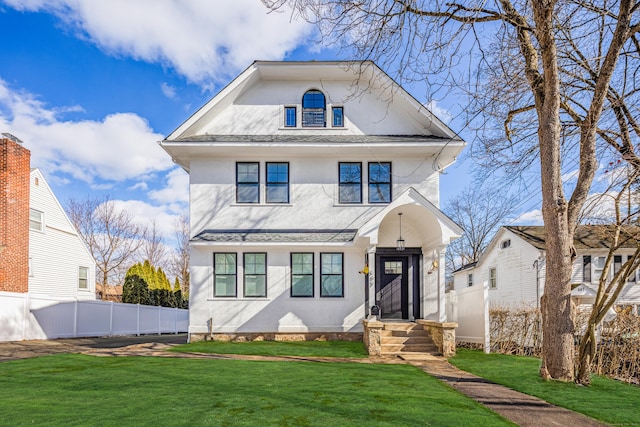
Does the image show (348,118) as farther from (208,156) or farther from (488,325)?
(488,325)

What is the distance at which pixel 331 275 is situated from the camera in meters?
13.9

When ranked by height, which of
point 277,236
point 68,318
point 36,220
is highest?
point 36,220

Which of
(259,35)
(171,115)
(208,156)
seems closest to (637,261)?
(259,35)

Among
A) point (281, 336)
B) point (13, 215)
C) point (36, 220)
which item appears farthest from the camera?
point (36, 220)

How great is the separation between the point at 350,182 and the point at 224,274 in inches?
201

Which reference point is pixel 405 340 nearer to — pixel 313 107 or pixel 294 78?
pixel 313 107

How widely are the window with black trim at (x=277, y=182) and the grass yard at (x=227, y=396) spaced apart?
21.1 ft

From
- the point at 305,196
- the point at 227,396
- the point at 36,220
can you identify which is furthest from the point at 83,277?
the point at 227,396

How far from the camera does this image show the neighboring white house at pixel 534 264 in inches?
815

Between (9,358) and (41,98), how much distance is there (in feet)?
71.1

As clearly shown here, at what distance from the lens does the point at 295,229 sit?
14.1 meters

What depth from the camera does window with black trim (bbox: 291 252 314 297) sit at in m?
13.8

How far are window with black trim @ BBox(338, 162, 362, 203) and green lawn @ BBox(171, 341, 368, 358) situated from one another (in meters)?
4.61

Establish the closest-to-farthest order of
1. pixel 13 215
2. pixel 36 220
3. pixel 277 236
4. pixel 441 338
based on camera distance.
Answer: pixel 441 338, pixel 277 236, pixel 13 215, pixel 36 220
